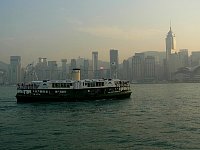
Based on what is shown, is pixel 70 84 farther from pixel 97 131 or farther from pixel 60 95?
pixel 97 131

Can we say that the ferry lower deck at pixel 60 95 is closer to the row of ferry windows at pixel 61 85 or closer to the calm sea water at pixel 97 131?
the row of ferry windows at pixel 61 85

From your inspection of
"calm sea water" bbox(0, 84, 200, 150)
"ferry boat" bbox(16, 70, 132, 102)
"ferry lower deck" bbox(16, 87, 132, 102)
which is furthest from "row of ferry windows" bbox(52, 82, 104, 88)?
"calm sea water" bbox(0, 84, 200, 150)

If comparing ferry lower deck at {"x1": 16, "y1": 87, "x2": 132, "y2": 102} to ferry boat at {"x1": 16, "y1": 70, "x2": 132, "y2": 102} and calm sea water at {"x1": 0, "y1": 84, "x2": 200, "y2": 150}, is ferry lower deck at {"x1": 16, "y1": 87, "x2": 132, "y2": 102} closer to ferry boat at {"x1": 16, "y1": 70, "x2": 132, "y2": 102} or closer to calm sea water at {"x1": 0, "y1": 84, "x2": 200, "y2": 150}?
ferry boat at {"x1": 16, "y1": 70, "x2": 132, "y2": 102}

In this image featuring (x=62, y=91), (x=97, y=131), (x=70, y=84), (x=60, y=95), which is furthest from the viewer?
(x=70, y=84)

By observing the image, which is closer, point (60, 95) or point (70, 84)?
point (60, 95)

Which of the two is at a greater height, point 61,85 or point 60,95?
point 61,85

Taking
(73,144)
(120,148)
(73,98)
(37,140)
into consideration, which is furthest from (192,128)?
(73,98)

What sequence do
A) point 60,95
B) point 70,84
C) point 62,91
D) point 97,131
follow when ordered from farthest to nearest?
point 70,84 → point 62,91 → point 60,95 → point 97,131

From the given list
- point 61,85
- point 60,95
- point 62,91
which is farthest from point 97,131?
point 61,85

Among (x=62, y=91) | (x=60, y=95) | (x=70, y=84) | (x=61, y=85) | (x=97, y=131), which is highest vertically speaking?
(x=70, y=84)

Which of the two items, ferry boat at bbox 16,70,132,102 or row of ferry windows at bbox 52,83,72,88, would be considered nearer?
ferry boat at bbox 16,70,132,102

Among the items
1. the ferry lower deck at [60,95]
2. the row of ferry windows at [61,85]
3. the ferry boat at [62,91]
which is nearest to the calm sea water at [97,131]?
the ferry lower deck at [60,95]

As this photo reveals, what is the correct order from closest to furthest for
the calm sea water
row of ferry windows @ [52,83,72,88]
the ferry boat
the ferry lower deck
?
the calm sea water, the ferry lower deck, the ferry boat, row of ferry windows @ [52,83,72,88]

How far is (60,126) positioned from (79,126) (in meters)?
1.86
